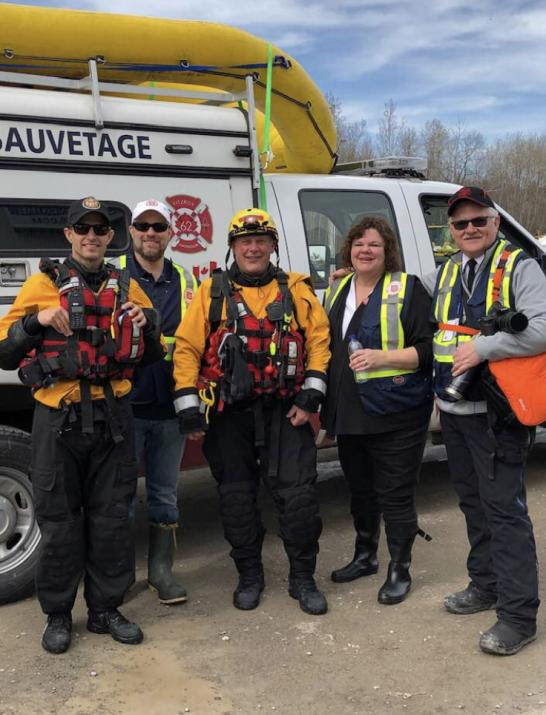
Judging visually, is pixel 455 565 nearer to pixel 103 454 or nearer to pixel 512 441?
pixel 512 441

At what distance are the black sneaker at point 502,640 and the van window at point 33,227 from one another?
8.80ft

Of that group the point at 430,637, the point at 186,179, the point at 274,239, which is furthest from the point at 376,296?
the point at 430,637

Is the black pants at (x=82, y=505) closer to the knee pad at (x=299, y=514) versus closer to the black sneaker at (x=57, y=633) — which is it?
the black sneaker at (x=57, y=633)

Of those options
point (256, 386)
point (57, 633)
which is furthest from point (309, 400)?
point (57, 633)

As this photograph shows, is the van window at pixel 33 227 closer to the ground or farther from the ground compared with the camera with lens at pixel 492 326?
farther from the ground

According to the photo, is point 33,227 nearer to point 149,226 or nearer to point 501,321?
point 149,226

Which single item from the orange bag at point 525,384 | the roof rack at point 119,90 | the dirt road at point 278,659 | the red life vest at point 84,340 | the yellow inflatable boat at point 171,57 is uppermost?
the yellow inflatable boat at point 171,57

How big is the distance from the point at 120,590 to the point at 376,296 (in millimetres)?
1779

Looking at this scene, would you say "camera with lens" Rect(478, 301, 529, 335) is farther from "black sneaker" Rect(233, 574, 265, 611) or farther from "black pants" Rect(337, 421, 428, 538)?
"black sneaker" Rect(233, 574, 265, 611)

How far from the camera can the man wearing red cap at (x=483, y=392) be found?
3264 mm

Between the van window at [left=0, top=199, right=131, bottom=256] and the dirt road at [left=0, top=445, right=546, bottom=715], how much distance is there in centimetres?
177

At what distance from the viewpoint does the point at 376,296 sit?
3.72m

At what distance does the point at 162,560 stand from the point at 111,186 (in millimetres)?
1933

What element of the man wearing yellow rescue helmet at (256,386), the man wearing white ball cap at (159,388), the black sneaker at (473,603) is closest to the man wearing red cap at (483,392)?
the black sneaker at (473,603)
